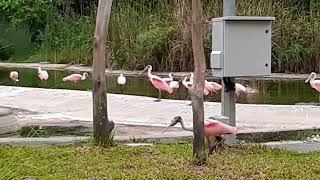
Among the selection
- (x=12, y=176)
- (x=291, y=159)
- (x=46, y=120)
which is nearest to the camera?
(x=12, y=176)

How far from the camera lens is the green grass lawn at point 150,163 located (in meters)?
5.48

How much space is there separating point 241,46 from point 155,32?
14632mm

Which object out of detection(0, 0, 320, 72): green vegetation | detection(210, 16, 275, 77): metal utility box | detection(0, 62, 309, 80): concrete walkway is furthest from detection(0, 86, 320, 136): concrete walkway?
detection(0, 0, 320, 72): green vegetation

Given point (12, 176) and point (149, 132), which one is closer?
point (12, 176)

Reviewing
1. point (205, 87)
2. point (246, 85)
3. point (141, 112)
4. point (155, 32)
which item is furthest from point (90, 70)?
point (141, 112)

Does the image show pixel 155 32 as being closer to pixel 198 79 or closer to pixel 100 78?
pixel 100 78

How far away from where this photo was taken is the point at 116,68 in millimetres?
21953

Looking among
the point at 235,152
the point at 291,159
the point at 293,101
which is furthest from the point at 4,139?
the point at 293,101

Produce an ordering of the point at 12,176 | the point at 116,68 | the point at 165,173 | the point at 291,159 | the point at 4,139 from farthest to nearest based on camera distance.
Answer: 1. the point at 116,68
2. the point at 4,139
3. the point at 291,159
4. the point at 165,173
5. the point at 12,176

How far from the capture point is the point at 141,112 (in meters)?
11.6

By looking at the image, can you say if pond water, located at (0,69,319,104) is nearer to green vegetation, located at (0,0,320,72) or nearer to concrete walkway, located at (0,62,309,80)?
concrete walkway, located at (0,62,309,80)

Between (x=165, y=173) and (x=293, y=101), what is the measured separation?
8.69 m

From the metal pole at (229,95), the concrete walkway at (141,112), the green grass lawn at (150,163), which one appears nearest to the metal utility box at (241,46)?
the metal pole at (229,95)

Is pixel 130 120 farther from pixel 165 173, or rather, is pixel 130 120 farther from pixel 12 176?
pixel 12 176
